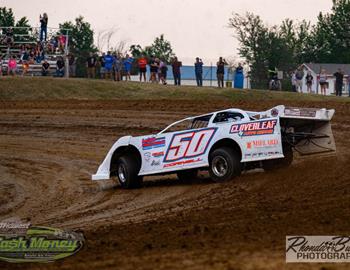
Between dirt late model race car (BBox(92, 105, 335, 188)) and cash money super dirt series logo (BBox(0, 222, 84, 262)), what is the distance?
5121mm

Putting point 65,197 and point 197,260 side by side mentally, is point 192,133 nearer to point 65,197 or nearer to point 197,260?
point 65,197

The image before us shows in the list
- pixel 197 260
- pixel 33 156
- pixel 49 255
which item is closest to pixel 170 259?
pixel 197 260

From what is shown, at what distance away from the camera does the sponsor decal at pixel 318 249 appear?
8266 mm

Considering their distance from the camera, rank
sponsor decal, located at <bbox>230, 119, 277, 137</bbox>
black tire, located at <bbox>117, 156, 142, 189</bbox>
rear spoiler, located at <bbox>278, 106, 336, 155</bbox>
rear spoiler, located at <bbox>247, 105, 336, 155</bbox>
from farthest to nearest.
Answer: black tire, located at <bbox>117, 156, 142, 189</bbox> → rear spoiler, located at <bbox>278, 106, 336, 155</bbox> → rear spoiler, located at <bbox>247, 105, 336, 155</bbox> → sponsor decal, located at <bbox>230, 119, 277, 137</bbox>

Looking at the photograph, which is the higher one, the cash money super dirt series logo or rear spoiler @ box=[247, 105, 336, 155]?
rear spoiler @ box=[247, 105, 336, 155]

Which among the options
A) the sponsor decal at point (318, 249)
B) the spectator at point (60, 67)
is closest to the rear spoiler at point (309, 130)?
the sponsor decal at point (318, 249)

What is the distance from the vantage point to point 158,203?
48.0 feet

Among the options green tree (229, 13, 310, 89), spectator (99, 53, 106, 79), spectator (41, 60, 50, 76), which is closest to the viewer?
spectator (41, 60, 50, 76)

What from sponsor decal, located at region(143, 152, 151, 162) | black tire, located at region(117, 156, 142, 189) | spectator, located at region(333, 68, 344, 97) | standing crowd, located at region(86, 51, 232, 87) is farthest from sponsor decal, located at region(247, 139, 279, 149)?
spectator, located at region(333, 68, 344, 97)

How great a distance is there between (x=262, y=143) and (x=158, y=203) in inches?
90.3

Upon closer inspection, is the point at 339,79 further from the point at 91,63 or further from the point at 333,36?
the point at 333,36

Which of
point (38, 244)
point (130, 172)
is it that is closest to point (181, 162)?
point (130, 172)

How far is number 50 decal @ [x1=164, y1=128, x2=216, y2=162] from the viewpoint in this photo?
1603 centimetres

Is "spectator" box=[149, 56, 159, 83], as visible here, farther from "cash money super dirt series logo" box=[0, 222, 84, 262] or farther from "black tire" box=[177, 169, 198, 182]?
"cash money super dirt series logo" box=[0, 222, 84, 262]
